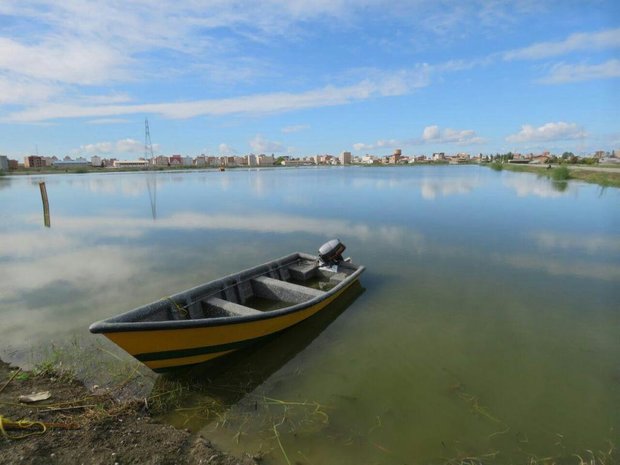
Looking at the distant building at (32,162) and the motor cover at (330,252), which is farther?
the distant building at (32,162)

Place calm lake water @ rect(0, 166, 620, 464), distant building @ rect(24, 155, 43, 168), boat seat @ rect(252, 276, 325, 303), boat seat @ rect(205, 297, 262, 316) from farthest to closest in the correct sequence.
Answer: distant building @ rect(24, 155, 43, 168) → boat seat @ rect(252, 276, 325, 303) → boat seat @ rect(205, 297, 262, 316) → calm lake water @ rect(0, 166, 620, 464)

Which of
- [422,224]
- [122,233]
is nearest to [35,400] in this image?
[122,233]

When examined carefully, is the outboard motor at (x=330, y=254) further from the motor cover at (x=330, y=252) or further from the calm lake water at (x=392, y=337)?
the calm lake water at (x=392, y=337)

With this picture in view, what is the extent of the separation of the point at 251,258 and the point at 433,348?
771 cm

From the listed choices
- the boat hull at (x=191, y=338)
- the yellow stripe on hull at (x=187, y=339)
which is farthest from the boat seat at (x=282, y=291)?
the yellow stripe on hull at (x=187, y=339)

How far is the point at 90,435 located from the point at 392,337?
573 cm

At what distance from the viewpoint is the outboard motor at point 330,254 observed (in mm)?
10422

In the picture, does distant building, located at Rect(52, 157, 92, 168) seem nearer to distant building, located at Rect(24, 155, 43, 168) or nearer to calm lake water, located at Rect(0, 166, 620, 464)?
distant building, located at Rect(24, 155, 43, 168)

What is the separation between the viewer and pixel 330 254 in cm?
1044

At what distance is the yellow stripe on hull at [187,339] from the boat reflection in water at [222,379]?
0.32m

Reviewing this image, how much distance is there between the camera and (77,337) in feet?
23.8

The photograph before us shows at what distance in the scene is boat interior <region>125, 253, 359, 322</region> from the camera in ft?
21.4

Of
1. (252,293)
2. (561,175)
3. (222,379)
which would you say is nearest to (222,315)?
(222,379)

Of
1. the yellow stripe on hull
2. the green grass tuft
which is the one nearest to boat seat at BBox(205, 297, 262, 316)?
the yellow stripe on hull
